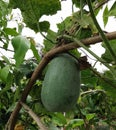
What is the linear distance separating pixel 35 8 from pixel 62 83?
19 cm

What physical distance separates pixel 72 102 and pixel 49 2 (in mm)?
230

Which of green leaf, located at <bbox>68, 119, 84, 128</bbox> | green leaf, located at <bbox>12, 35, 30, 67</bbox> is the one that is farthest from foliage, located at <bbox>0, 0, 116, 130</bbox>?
green leaf, located at <bbox>68, 119, 84, 128</bbox>

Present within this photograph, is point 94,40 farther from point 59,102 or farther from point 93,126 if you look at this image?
point 93,126

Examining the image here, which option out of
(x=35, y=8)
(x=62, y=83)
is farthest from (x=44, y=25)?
(x=62, y=83)

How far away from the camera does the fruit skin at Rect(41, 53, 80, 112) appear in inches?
Answer: 30.2

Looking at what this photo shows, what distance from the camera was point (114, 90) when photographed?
38.8 inches

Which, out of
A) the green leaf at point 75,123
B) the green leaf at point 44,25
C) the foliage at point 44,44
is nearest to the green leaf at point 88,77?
the foliage at point 44,44

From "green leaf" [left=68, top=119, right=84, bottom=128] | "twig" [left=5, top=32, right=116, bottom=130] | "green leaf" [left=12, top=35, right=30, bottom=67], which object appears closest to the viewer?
"twig" [left=5, top=32, right=116, bottom=130]

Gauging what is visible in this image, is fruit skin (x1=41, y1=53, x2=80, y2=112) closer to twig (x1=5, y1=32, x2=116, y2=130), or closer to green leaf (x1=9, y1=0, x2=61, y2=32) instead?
twig (x1=5, y1=32, x2=116, y2=130)

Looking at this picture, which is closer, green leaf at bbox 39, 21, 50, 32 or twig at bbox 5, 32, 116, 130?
twig at bbox 5, 32, 116, 130

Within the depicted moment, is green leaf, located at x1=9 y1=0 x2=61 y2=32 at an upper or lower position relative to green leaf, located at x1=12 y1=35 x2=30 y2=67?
upper

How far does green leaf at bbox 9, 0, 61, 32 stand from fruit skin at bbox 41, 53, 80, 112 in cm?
12

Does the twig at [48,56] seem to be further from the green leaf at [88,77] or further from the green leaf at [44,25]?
the green leaf at [88,77]

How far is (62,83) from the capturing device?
77 centimetres
